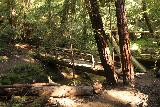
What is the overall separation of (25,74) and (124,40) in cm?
788

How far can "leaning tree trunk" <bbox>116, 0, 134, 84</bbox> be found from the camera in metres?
11.4

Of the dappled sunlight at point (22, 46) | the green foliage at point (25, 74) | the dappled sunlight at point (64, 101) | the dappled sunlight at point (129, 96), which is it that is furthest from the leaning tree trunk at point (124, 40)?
the dappled sunlight at point (22, 46)

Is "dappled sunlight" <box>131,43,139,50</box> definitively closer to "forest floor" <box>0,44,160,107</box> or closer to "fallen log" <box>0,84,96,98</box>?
"forest floor" <box>0,44,160,107</box>

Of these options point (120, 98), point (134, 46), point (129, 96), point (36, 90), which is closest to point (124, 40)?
point (129, 96)

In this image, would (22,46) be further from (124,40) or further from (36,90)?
(124,40)

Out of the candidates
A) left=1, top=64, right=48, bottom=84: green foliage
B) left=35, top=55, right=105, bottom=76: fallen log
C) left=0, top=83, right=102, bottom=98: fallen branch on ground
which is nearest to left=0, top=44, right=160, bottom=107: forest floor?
left=0, top=83, right=102, bottom=98: fallen branch on ground

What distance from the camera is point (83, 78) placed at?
63.5ft

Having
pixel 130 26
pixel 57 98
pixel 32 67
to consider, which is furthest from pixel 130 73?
pixel 130 26

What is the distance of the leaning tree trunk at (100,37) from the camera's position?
11.3 metres

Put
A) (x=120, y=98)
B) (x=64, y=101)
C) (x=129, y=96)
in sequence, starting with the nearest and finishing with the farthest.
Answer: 1. (x=64, y=101)
2. (x=120, y=98)
3. (x=129, y=96)

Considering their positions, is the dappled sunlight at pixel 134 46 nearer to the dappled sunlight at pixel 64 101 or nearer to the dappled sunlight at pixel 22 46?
the dappled sunlight at pixel 22 46

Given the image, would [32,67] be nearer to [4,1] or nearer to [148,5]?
[4,1]

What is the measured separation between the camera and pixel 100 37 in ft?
38.1

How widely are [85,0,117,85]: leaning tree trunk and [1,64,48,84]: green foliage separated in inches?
248
